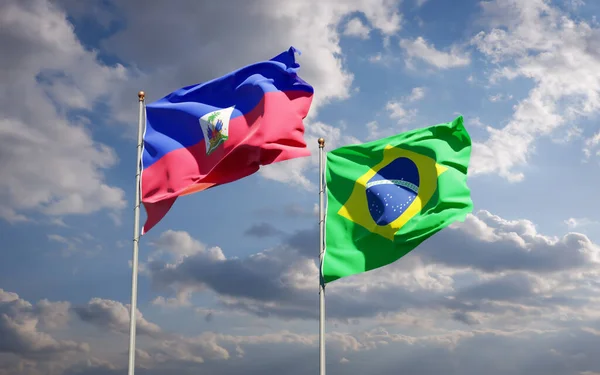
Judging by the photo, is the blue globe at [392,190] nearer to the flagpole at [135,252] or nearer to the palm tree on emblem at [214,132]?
the palm tree on emblem at [214,132]

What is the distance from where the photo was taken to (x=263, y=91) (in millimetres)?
30078

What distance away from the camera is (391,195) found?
99.5 ft

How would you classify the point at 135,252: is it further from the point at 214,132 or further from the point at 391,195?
the point at 391,195

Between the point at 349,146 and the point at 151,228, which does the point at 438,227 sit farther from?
the point at 151,228

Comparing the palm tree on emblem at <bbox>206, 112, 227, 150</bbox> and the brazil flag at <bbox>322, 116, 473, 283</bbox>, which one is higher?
the palm tree on emblem at <bbox>206, 112, 227, 150</bbox>

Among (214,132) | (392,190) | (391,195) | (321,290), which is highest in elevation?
(214,132)

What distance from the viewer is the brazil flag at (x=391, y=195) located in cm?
2939

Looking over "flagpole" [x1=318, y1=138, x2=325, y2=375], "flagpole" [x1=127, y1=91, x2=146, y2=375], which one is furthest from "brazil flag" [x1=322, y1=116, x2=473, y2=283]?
"flagpole" [x1=127, y1=91, x2=146, y2=375]

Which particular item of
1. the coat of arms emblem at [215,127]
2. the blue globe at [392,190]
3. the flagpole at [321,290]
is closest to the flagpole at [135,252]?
the coat of arms emblem at [215,127]

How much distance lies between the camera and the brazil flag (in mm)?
29391

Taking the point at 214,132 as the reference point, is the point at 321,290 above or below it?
below

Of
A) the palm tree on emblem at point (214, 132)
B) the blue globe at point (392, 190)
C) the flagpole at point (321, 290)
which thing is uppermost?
the palm tree on emblem at point (214, 132)

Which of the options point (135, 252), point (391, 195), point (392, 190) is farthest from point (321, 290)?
point (135, 252)

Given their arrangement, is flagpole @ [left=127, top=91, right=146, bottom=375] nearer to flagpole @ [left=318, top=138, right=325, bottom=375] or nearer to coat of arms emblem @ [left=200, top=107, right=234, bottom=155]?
coat of arms emblem @ [left=200, top=107, right=234, bottom=155]
